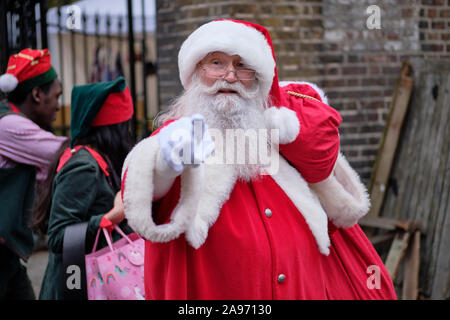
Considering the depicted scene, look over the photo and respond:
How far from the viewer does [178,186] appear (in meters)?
1.84

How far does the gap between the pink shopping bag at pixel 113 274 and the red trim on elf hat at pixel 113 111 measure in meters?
0.58

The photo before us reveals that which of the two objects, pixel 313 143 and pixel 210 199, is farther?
pixel 313 143

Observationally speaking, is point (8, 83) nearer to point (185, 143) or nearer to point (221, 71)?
point (221, 71)

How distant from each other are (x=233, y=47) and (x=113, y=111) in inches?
42.0

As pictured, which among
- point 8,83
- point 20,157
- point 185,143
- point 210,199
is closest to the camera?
point 185,143

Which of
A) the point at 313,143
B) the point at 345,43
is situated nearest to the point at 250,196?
the point at 313,143

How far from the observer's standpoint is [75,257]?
2596 mm

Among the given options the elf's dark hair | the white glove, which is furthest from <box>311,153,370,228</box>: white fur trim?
the elf's dark hair

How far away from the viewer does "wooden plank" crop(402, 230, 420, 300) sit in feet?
13.8

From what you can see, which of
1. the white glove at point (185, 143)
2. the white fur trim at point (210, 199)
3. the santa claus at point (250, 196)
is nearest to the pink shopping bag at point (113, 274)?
the santa claus at point (250, 196)

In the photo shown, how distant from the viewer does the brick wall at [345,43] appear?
4.34 meters

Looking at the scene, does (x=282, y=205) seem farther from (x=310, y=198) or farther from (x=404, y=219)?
(x=404, y=219)

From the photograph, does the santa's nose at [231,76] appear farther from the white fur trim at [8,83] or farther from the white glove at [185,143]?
the white fur trim at [8,83]

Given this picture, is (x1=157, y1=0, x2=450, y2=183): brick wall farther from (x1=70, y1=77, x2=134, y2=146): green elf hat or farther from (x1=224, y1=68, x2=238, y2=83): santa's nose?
(x1=224, y1=68, x2=238, y2=83): santa's nose
